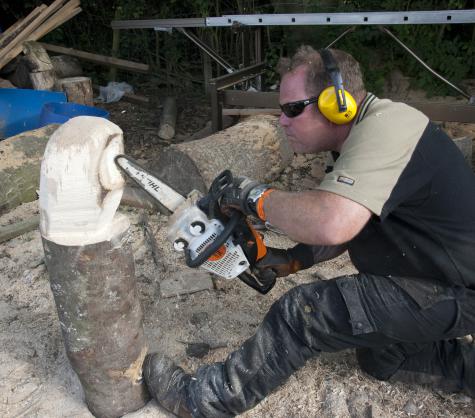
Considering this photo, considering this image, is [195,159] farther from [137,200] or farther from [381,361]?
Result: [381,361]

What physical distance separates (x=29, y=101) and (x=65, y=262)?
394 centimetres

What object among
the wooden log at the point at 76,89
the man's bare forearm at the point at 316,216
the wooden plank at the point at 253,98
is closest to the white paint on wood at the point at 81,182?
the man's bare forearm at the point at 316,216

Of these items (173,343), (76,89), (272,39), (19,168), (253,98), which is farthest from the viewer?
(272,39)

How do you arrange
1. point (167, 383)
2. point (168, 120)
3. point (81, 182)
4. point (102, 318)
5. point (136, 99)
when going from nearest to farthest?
1. point (81, 182)
2. point (102, 318)
3. point (167, 383)
4. point (168, 120)
5. point (136, 99)

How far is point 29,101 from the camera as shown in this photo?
517 centimetres

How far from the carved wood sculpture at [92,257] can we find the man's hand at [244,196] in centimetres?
40

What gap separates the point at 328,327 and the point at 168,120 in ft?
14.7

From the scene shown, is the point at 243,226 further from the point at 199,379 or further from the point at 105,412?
the point at 105,412

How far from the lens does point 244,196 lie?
1915 mm

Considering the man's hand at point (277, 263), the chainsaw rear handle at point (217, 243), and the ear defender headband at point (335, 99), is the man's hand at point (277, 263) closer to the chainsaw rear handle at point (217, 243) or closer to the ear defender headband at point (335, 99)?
the chainsaw rear handle at point (217, 243)

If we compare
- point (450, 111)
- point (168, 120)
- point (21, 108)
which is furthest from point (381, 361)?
point (21, 108)

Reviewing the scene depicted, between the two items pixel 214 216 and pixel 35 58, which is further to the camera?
pixel 35 58

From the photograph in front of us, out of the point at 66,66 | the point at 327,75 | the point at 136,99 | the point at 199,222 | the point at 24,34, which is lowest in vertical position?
the point at 136,99

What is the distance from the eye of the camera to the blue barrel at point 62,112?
4.63 metres
